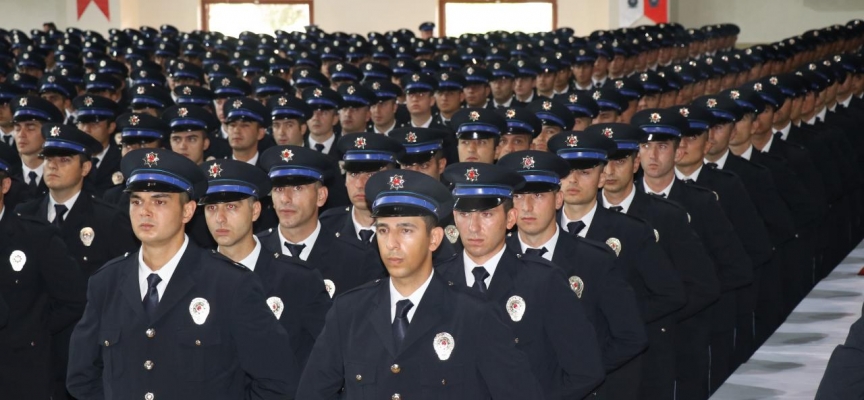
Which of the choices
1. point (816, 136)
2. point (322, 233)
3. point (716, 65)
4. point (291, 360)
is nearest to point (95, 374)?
point (291, 360)

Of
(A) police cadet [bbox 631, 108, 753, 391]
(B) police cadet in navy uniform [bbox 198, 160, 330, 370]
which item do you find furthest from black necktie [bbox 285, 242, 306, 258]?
(A) police cadet [bbox 631, 108, 753, 391]

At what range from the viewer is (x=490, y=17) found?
106ft

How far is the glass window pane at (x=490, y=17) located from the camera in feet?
105

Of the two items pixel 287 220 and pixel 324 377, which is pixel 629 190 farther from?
pixel 324 377

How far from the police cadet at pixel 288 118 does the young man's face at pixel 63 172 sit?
106 inches

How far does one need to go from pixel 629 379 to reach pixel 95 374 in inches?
95.1

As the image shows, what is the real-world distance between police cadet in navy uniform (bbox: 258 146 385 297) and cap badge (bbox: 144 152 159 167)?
1.51m

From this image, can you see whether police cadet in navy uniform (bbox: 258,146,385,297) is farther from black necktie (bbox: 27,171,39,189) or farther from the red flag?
the red flag

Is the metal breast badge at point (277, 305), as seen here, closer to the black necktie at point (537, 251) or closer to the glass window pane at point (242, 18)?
the black necktie at point (537, 251)

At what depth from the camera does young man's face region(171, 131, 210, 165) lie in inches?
369

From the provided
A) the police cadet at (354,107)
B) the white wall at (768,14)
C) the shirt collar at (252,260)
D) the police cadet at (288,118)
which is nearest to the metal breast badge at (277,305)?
the shirt collar at (252,260)

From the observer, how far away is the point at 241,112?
1007 cm

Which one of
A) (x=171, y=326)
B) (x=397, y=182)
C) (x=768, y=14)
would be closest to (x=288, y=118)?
(x=171, y=326)

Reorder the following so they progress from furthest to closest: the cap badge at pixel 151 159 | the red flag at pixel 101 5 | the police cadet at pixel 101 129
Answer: the red flag at pixel 101 5, the police cadet at pixel 101 129, the cap badge at pixel 151 159
